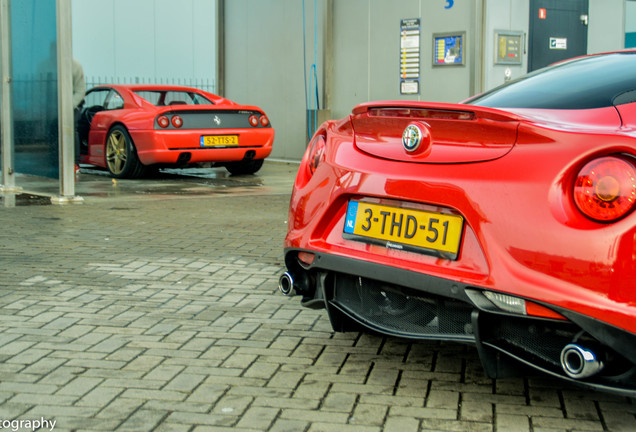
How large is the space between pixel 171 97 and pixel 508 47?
16.5 ft

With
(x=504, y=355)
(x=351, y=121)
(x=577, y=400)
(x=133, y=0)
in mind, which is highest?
(x=133, y=0)

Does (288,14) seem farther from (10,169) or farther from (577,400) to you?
(577,400)

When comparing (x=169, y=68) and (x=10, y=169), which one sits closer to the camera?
(x=10, y=169)

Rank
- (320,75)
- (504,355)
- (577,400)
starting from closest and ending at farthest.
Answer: (504,355) → (577,400) → (320,75)

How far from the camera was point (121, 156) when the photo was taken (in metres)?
12.5

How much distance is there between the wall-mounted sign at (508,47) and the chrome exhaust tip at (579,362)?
1082cm

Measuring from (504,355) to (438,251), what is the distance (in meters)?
0.44

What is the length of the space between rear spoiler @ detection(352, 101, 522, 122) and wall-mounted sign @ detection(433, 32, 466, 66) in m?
10.1

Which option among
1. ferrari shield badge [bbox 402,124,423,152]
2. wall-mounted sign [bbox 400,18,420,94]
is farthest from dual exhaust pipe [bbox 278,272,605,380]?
wall-mounted sign [bbox 400,18,420,94]

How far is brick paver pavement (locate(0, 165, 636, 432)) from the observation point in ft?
10.2

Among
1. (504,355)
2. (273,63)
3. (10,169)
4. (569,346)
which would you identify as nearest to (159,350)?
(504,355)

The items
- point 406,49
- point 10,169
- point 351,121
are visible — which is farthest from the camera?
point 406,49

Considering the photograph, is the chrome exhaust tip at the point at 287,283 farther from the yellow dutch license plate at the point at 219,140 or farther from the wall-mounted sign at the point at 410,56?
the wall-mounted sign at the point at 410,56

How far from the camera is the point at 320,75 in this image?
15.7 metres
